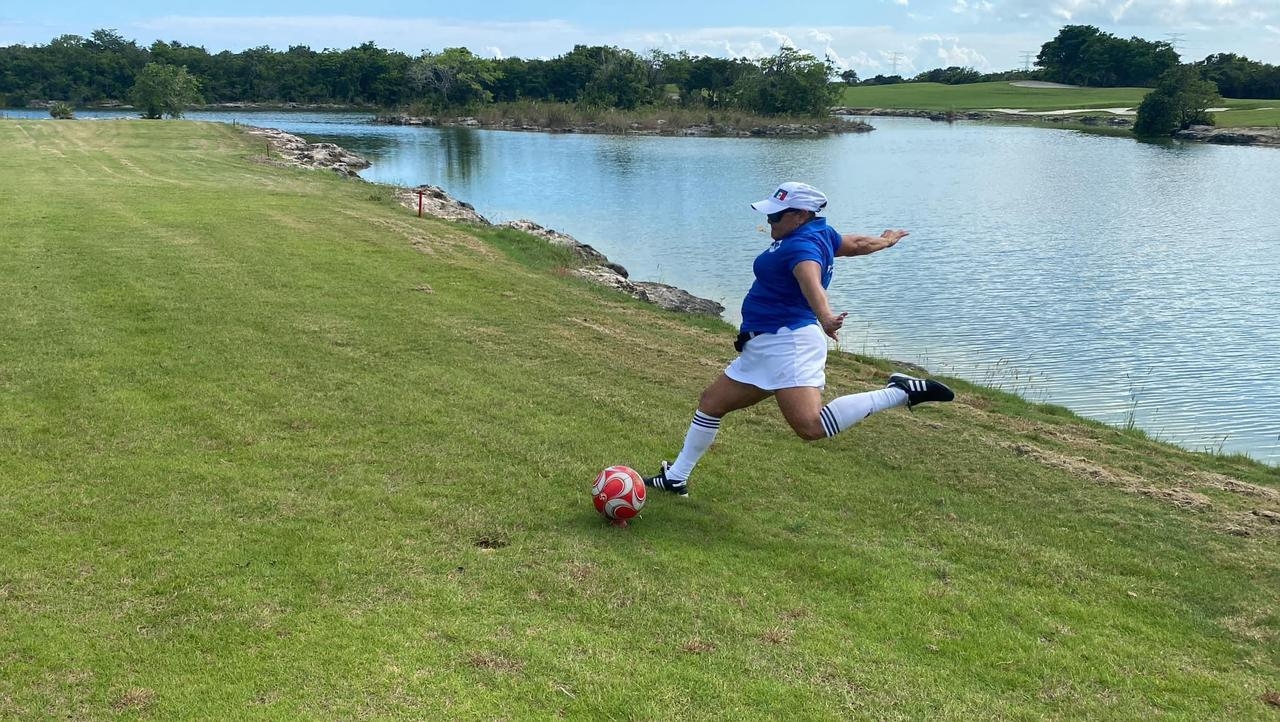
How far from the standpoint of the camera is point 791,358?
652 centimetres

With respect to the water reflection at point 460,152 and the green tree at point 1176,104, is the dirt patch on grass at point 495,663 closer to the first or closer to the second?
the water reflection at point 460,152

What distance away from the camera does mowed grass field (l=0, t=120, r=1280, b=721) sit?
452 centimetres

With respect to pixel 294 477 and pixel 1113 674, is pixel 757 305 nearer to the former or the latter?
pixel 1113 674

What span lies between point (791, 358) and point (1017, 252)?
2393 cm

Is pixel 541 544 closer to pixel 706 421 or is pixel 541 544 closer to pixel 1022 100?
pixel 706 421

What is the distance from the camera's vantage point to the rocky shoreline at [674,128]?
9858 centimetres

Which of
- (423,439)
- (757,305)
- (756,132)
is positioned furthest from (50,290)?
(756,132)

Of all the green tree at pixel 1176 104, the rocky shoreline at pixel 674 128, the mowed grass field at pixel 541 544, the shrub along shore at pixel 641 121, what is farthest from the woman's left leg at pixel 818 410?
the green tree at pixel 1176 104

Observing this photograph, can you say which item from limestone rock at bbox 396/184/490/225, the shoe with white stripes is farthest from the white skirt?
limestone rock at bbox 396/184/490/225

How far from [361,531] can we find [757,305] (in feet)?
10.6

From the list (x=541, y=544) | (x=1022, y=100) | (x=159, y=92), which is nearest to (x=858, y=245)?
(x=541, y=544)

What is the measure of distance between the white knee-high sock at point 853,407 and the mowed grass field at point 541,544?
2.72ft

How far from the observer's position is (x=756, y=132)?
99438 millimetres

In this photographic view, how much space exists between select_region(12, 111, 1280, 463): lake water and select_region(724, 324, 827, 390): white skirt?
4121mm
